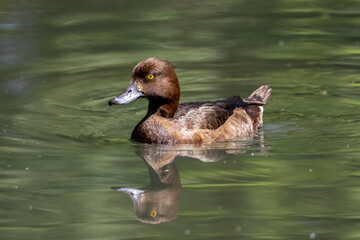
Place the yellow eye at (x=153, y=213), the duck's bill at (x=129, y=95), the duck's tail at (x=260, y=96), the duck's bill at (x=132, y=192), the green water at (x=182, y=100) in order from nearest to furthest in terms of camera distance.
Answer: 1. the green water at (x=182, y=100)
2. the yellow eye at (x=153, y=213)
3. the duck's bill at (x=132, y=192)
4. the duck's bill at (x=129, y=95)
5. the duck's tail at (x=260, y=96)

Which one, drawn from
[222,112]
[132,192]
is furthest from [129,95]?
[132,192]

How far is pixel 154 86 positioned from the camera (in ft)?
34.0

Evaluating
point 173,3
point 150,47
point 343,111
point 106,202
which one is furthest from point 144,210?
point 173,3

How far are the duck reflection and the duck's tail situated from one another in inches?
51.0

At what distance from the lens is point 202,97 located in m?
12.7

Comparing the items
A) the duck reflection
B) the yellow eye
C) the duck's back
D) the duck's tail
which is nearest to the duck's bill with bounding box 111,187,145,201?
the duck reflection

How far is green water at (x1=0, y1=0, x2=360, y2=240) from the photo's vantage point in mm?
7473

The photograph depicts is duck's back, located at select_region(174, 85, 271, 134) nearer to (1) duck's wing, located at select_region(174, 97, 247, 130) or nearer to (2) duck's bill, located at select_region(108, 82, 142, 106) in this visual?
(1) duck's wing, located at select_region(174, 97, 247, 130)

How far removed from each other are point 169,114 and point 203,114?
0.47 m

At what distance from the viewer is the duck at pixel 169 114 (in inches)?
406

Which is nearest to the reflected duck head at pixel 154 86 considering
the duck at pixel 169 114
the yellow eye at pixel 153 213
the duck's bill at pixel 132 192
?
the duck at pixel 169 114

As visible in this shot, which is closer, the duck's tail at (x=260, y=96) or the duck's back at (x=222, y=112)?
the duck's back at (x=222, y=112)

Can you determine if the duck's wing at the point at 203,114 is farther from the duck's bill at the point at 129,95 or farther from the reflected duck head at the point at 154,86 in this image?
the duck's bill at the point at 129,95

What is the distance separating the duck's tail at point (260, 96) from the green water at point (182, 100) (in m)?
0.26
